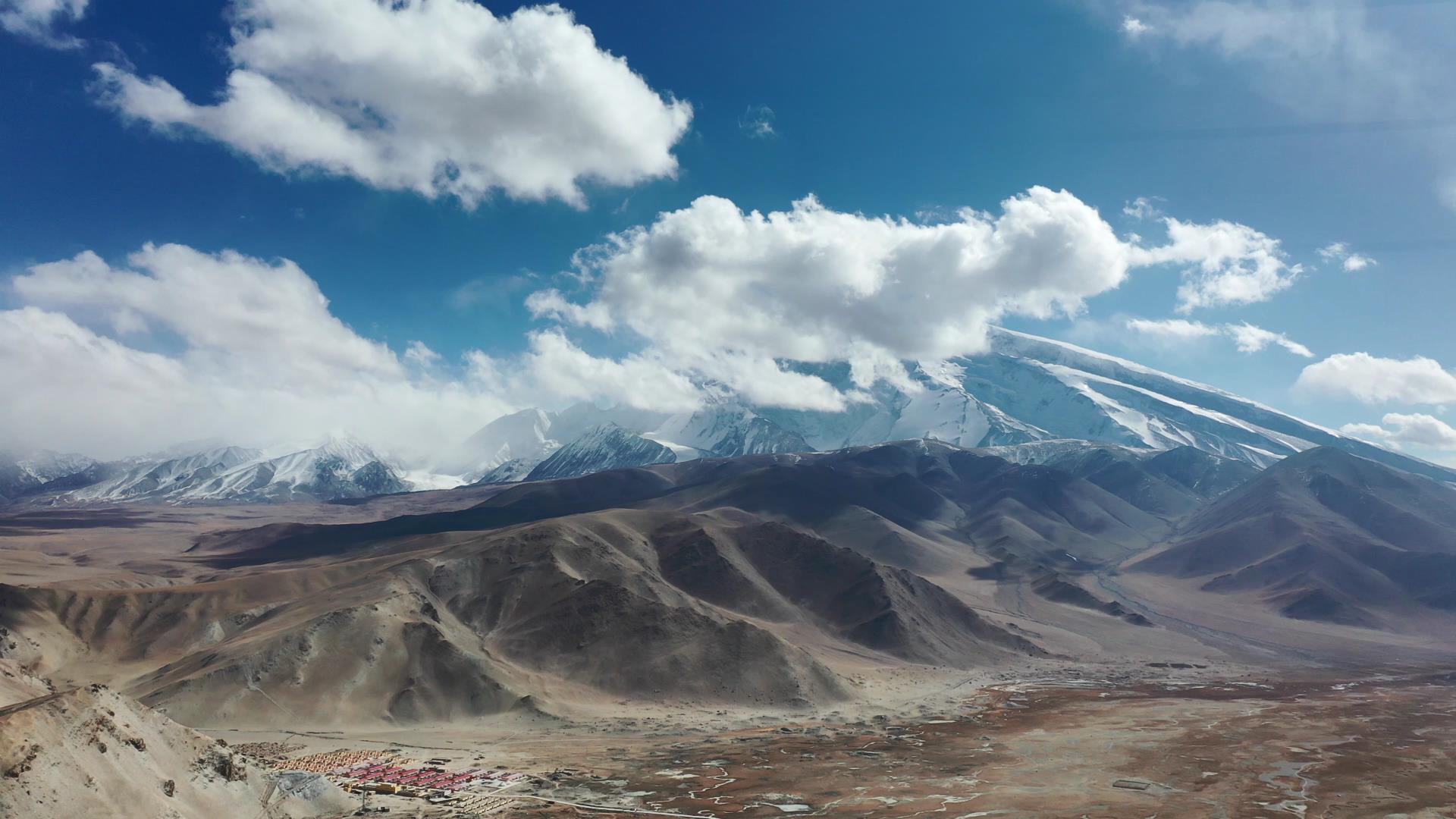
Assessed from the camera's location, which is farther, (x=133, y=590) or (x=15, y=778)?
(x=133, y=590)

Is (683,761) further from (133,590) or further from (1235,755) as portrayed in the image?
(133,590)

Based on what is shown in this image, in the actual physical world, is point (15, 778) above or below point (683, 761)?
above

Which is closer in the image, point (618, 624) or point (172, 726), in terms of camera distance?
point (172, 726)

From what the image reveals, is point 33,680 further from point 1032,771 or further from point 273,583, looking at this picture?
point 273,583

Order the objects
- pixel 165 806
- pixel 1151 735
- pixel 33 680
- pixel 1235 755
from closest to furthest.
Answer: pixel 165 806, pixel 33 680, pixel 1235 755, pixel 1151 735

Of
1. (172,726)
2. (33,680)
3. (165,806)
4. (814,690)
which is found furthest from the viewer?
(814,690)

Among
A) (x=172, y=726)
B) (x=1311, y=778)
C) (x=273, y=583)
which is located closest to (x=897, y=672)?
(x=1311, y=778)

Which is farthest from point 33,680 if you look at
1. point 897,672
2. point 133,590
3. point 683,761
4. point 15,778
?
point 897,672

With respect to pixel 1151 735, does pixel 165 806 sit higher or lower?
higher

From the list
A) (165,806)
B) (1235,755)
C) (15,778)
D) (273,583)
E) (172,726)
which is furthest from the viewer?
(273,583)
